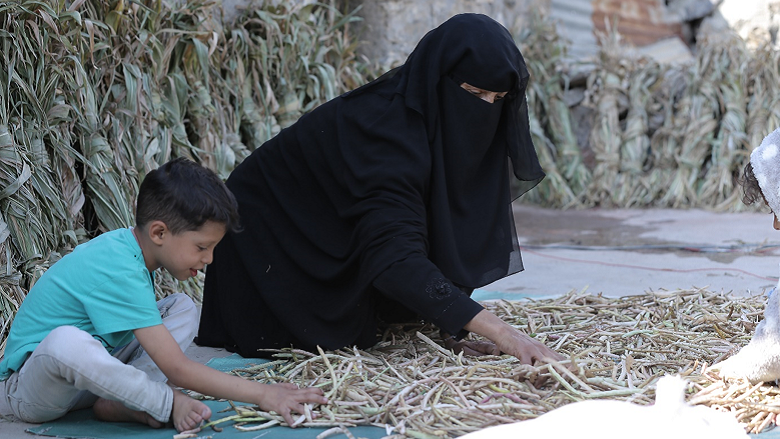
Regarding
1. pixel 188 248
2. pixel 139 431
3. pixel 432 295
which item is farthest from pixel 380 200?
pixel 139 431

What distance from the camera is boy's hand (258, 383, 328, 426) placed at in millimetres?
1804

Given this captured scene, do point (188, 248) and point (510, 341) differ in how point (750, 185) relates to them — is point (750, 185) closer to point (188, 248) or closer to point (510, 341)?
point (510, 341)

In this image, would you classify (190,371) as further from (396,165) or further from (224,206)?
(396,165)

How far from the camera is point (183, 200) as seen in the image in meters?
1.79

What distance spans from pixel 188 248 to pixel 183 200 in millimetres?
118

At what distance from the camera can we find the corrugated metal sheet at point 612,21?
27.2ft

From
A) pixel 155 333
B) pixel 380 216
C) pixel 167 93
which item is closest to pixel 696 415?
pixel 380 216

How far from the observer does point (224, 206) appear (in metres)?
1.84

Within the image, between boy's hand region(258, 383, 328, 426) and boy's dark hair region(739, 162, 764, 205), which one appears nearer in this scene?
boy's hand region(258, 383, 328, 426)

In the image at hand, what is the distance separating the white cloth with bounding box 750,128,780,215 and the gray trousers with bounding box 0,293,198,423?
1.52m

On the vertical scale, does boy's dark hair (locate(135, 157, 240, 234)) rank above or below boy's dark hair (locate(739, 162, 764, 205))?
above

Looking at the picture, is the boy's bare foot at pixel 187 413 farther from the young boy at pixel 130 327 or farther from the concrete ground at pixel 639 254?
the concrete ground at pixel 639 254

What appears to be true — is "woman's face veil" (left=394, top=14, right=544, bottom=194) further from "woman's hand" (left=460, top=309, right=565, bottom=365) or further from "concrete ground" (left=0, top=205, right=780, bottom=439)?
"concrete ground" (left=0, top=205, right=780, bottom=439)

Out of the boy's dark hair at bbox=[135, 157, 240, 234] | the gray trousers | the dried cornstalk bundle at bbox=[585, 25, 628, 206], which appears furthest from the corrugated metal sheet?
the gray trousers
